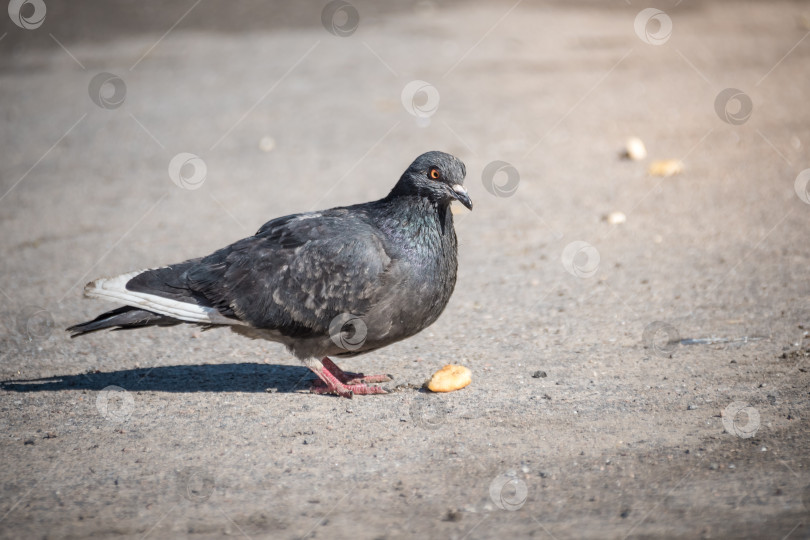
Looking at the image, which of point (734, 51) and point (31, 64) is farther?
point (31, 64)

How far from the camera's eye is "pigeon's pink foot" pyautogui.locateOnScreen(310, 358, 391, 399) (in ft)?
17.5

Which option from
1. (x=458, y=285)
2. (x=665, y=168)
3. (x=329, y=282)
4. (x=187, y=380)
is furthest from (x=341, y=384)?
(x=665, y=168)

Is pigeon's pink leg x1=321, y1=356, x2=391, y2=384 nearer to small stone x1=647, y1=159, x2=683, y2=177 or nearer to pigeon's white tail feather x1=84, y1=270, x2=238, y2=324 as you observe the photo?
pigeon's white tail feather x1=84, y1=270, x2=238, y2=324

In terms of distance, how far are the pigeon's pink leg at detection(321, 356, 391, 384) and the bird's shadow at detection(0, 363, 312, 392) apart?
0.61 ft

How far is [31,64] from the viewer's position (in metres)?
15.4

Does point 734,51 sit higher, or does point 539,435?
point 734,51

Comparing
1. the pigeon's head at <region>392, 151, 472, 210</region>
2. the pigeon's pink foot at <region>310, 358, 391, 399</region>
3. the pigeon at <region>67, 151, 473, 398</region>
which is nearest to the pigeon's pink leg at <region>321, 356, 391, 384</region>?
the pigeon's pink foot at <region>310, 358, 391, 399</region>

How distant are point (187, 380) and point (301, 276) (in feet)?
3.87

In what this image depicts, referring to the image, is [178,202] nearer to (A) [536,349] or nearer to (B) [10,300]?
(B) [10,300]

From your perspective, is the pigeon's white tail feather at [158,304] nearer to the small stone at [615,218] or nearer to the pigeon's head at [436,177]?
the pigeon's head at [436,177]

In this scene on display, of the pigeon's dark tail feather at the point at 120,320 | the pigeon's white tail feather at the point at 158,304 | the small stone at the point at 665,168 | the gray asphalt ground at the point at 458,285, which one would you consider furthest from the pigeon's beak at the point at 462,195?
the small stone at the point at 665,168

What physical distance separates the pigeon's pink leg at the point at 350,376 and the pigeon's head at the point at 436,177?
1.19 meters

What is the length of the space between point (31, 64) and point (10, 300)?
9.68 m

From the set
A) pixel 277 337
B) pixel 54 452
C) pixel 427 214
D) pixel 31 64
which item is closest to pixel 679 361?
pixel 427 214
